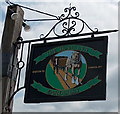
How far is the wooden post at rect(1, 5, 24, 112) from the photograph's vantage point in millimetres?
5625

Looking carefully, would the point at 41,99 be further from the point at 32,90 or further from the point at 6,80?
the point at 6,80

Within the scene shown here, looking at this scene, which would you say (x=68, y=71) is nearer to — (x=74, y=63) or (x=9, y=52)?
(x=74, y=63)

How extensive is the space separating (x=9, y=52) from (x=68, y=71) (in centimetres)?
146

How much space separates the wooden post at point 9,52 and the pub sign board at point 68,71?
0.52m

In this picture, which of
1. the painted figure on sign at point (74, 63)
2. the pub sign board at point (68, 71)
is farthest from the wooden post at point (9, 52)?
the painted figure on sign at point (74, 63)

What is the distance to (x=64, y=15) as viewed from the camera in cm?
596

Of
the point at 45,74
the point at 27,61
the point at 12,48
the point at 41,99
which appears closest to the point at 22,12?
the point at 12,48

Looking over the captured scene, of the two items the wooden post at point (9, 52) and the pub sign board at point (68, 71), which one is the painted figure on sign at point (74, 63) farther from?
the wooden post at point (9, 52)

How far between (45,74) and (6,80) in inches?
35.3

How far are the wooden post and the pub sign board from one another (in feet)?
1.71

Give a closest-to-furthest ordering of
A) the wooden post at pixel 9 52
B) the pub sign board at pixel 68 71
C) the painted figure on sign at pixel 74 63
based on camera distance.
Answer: the pub sign board at pixel 68 71
the painted figure on sign at pixel 74 63
the wooden post at pixel 9 52

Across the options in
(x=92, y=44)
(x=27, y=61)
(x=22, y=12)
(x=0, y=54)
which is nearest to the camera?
(x=92, y=44)

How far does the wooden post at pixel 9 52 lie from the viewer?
5.62 metres

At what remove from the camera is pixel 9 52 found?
232 inches
